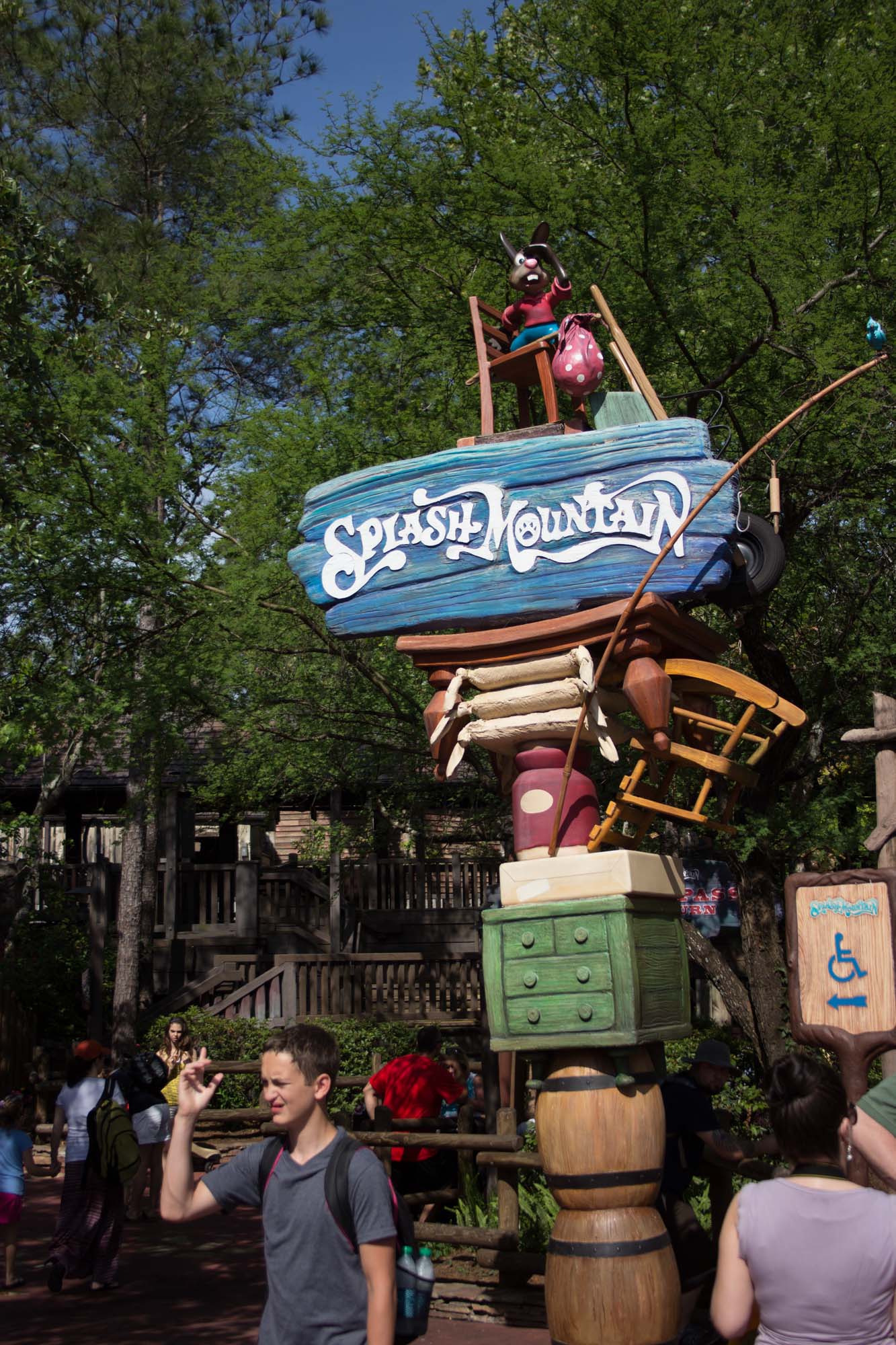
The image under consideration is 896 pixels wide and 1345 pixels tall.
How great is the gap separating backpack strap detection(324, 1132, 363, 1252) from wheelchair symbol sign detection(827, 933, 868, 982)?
10.6 ft

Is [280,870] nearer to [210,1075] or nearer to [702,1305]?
[210,1075]

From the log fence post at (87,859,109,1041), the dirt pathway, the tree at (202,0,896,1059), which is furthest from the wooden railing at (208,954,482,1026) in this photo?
the tree at (202,0,896,1059)

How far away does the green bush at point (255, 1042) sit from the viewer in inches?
554

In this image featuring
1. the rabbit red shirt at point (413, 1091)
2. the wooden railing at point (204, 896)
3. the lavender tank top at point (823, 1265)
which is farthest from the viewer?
the wooden railing at point (204, 896)

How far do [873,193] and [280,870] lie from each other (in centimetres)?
1228

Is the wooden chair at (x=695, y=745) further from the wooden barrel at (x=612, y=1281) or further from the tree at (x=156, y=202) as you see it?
the tree at (x=156, y=202)

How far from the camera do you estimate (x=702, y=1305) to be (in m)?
6.30

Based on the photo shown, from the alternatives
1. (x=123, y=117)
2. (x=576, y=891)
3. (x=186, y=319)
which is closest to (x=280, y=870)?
(x=186, y=319)

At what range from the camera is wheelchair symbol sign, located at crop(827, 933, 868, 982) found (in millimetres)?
5750

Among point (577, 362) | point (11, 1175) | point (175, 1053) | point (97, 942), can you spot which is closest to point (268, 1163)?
point (577, 362)

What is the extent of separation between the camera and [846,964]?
579 centimetres

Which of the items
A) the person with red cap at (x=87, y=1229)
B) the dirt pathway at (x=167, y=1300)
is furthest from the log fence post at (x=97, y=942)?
the person with red cap at (x=87, y=1229)

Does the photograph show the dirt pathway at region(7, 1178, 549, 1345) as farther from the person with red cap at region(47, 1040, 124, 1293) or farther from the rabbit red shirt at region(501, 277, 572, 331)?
the rabbit red shirt at region(501, 277, 572, 331)

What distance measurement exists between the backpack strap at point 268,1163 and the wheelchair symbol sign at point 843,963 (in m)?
3.17
